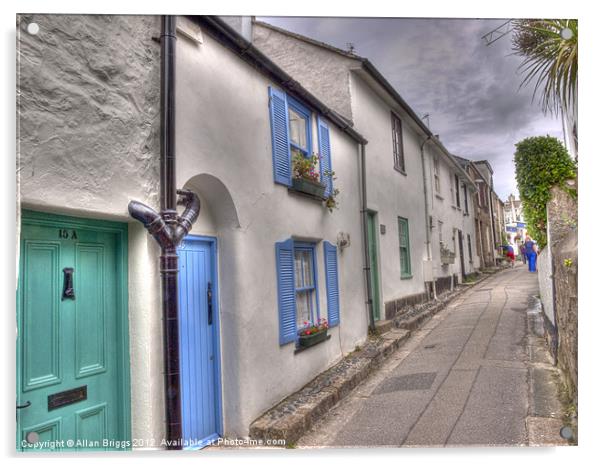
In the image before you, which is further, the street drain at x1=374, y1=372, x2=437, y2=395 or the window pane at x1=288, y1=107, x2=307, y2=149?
the window pane at x1=288, y1=107, x2=307, y2=149

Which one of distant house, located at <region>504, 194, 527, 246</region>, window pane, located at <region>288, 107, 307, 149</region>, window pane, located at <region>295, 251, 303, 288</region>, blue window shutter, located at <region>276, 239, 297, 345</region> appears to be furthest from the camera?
window pane, located at <region>288, 107, 307, 149</region>

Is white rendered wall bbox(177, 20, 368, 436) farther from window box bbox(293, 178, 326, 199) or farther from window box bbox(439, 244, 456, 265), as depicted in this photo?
window box bbox(439, 244, 456, 265)

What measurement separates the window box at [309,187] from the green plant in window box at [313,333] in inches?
59.2

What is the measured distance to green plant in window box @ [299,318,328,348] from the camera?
503 centimetres

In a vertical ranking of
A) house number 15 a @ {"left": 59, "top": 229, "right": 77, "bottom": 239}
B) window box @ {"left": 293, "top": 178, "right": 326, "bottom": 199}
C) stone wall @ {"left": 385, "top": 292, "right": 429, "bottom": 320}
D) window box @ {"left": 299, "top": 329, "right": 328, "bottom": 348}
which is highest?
window box @ {"left": 293, "top": 178, "right": 326, "bottom": 199}

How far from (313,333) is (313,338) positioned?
56mm

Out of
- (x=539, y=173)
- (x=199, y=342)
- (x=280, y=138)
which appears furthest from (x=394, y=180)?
(x=199, y=342)

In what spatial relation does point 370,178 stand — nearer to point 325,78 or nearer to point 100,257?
point 325,78

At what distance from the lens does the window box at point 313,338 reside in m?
5.01

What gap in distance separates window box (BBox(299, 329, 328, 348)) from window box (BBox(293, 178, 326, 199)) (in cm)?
161

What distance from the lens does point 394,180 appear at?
7184 mm

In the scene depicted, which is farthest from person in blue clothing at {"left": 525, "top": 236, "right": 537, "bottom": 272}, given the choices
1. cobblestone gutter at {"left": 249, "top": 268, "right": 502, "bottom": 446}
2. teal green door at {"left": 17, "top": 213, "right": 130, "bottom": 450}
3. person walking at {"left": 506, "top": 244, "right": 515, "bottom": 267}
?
teal green door at {"left": 17, "top": 213, "right": 130, "bottom": 450}

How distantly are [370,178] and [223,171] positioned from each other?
3.87 meters

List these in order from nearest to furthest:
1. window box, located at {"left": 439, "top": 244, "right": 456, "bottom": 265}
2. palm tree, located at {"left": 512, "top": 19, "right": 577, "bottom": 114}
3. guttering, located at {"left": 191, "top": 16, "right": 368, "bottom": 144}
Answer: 1. palm tree, located at {"left": 512, "top": 19, "right": 577, "bottom": 114}
2. guttering, located at {"left": 191, "top": 16, "right": 368, "bottom": 144}
3. window box, located at {"left": 439, "top": 244, "right": 456, "bottom": 265}
